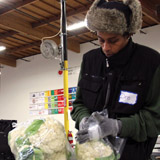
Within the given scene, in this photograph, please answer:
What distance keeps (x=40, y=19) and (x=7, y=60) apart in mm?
3550

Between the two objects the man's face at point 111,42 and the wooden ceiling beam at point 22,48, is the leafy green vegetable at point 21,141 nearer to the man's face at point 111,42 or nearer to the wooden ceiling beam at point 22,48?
the man's face at point 111,42

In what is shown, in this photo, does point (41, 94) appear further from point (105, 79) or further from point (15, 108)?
point (105, 79)

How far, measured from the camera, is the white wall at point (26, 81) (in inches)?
338

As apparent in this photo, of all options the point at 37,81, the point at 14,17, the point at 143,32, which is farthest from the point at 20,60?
the point at 143,32

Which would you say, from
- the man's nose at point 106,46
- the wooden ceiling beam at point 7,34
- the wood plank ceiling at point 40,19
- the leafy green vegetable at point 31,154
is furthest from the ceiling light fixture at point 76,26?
the leafy green vegetable at point 31,154

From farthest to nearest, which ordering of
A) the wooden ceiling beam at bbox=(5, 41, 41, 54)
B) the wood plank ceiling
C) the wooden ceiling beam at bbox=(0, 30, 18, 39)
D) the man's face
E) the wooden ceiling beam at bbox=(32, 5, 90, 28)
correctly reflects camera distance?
the wooden ceiling beam at bbox=(5, 41, 41, 54), the wooden ceiling beam at bbox=(0, 30, 18, 39), the wooden ceiling beam at bbox=(32, 5, 90, 28), the wood plank ceiling, the man's face

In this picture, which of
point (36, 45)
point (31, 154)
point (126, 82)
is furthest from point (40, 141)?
point (36, 45)

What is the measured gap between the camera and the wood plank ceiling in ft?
19.6

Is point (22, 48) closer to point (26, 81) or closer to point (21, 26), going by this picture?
point (26, 81)

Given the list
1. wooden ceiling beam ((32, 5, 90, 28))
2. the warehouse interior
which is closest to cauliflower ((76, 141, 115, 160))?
the warehouse interior

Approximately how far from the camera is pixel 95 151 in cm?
98

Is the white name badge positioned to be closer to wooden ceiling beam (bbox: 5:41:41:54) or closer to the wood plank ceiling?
the wood plank ceiling

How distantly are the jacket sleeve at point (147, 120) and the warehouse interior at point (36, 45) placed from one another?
110 inches

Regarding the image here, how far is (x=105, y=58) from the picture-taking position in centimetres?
132
